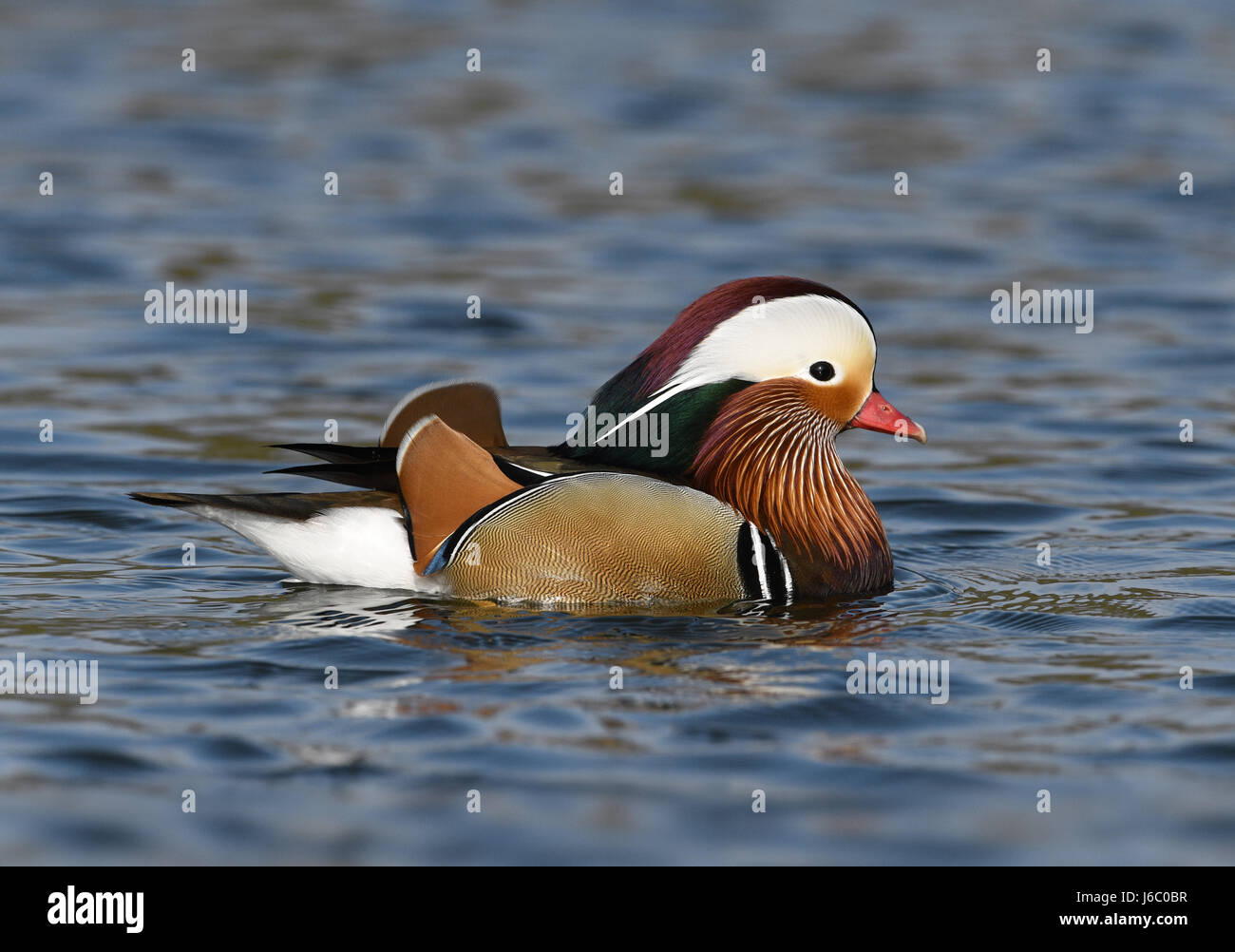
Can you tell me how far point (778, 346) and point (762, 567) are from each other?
85 cm

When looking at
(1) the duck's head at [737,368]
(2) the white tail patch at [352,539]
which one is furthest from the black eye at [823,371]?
(2) the white tail patch at [352,539]

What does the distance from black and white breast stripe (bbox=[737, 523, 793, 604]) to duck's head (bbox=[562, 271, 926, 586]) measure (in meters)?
0.14

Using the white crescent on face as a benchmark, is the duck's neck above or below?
below

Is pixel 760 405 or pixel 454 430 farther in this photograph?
pixel 760 405

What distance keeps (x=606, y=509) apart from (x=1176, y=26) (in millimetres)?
16703

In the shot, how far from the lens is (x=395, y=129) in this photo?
1728cm

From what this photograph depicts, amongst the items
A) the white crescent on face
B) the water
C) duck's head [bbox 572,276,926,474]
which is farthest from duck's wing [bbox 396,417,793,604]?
the white crescent on face

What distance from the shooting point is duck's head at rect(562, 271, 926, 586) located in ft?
24.0

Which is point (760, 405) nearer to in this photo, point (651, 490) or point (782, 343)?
point (782, 343)

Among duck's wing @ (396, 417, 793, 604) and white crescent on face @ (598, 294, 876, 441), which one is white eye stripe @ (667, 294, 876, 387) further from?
duck's wing @ (396, 417, 793, 604)

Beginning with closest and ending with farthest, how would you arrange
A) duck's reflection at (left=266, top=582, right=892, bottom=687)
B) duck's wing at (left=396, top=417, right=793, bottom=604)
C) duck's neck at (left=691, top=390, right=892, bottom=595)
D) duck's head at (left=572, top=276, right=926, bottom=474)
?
1. duck's reflection at (left=266, top=582, right=892, bottom=687)
2. duck's wing at (left=396, top=417, right=793, bottom=604)
3. duck's head at (left=572, top=276, right=926, bottom=474)
4. duck's neck at (left=691, top=390, right=892, bottom=595)

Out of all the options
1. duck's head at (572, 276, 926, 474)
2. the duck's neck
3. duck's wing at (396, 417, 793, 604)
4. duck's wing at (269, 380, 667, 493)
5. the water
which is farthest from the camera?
the duck's neck

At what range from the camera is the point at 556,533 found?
6.95 meters

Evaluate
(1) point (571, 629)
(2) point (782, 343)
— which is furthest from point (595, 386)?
(1) point (571, 629)
